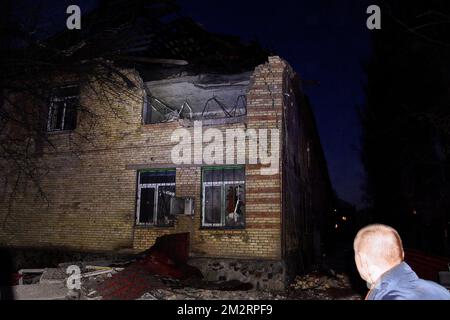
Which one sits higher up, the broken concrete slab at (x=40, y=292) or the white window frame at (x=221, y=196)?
the white window frame at (x=221, y=196)

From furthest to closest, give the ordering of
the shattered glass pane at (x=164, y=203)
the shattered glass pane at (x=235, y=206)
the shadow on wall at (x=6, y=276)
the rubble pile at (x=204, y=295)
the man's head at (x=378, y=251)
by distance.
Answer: the shattered glass pane at (x=164, y=203) → the shattered glass pane at (x=235, y=206) → the rubble pile at (x=204, y=295) → the shadow on wall at (x=6, y=276) → the man's head at (x=378, y=251)

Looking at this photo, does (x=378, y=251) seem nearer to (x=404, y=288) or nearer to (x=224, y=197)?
(x=404, y=288)

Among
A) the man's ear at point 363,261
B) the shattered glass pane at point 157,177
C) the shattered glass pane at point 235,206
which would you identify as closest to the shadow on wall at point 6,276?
the shattered glass pane at point 157,177

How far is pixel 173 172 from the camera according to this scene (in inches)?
392

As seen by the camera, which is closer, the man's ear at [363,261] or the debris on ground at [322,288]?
Answer: the man's ear at [363,261]

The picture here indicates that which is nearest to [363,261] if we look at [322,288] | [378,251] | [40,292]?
[378,251]

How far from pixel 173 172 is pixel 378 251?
27.3ft

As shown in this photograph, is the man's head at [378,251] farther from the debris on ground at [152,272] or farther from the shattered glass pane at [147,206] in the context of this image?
the shattered glass pane at [147,206]

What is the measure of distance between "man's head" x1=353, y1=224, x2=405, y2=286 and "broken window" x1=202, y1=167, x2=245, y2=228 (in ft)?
23.3

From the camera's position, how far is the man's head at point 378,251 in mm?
2018

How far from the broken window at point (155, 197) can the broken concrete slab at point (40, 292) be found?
337 centimetres

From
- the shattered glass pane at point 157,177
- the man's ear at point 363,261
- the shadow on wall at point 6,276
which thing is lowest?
the shadow on wall at point 6,276

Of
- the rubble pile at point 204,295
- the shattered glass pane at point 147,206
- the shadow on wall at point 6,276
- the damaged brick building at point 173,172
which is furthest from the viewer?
the shattered glass pane at point 147,206

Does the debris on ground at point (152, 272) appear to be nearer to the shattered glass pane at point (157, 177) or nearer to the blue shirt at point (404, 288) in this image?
the shattered glass pane at point (157, 177)
